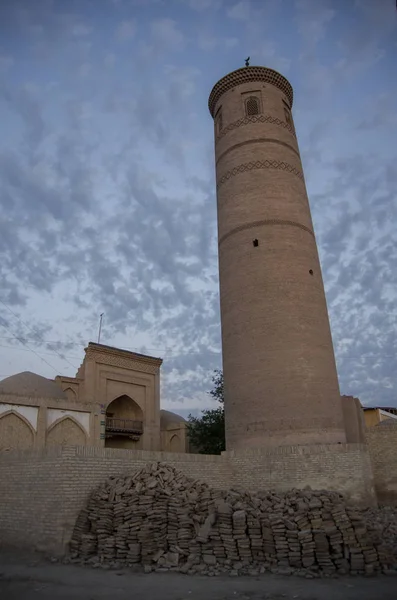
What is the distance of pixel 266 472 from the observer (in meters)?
12.1

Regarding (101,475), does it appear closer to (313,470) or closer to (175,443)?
(313,470)

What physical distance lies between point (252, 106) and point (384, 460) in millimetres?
12819

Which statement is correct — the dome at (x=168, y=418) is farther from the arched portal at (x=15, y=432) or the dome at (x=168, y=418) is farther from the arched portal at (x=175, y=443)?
the arched portal at (x=15, y=432)

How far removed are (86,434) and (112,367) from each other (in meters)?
4.78

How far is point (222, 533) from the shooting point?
7.80m

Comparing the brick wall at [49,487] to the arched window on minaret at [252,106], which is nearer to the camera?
the brick wall at [49,487]

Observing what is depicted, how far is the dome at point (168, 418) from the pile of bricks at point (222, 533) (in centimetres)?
1895

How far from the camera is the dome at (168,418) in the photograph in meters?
27.8

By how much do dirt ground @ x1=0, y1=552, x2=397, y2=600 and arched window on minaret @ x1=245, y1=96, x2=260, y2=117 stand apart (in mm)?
15004

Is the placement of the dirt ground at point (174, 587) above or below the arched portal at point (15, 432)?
below

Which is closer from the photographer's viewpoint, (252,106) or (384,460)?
(384,460)

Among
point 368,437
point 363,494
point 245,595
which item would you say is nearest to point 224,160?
point 368,437

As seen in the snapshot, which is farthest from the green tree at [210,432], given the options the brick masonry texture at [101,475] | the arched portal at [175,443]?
the brick masonry texture at [101,475]

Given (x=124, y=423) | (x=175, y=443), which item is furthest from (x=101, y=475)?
(x=175, y=443)
